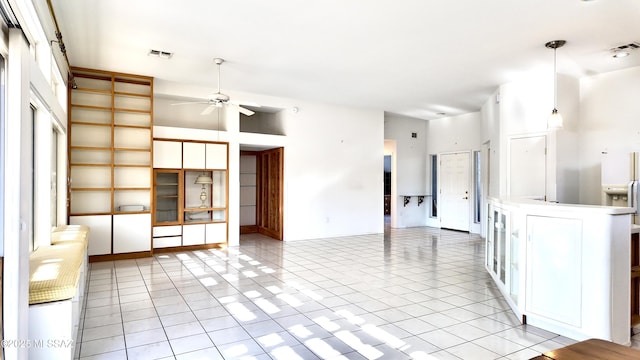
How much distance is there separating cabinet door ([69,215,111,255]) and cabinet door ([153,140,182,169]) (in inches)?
48.8

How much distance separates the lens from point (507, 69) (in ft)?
18.6

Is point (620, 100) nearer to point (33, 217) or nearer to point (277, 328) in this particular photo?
point (277, 328)

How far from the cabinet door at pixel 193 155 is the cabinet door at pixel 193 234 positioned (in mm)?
1122

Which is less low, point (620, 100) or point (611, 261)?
point (620, 100)

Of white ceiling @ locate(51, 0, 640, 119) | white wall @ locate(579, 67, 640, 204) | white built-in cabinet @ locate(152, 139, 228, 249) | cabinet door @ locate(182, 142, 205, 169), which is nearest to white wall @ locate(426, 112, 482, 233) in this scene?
white ceiling @ locate(51, 0, 640, 119)

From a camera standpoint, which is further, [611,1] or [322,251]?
[322,251]

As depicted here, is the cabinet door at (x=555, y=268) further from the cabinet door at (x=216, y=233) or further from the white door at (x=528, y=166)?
the cabinet door at (x=216, y=233)

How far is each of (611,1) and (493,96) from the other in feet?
12.5

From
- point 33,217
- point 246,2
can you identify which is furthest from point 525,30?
point 33,217

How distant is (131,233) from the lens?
6.11 metres

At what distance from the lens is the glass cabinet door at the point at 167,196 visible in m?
6.76

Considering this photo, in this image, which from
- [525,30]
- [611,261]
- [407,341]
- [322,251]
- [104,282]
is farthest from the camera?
[322,251]

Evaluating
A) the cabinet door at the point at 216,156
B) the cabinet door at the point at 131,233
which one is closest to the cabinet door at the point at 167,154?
the cabinet door at the point at 216,156

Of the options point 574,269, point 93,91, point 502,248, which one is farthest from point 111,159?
point 574,269
